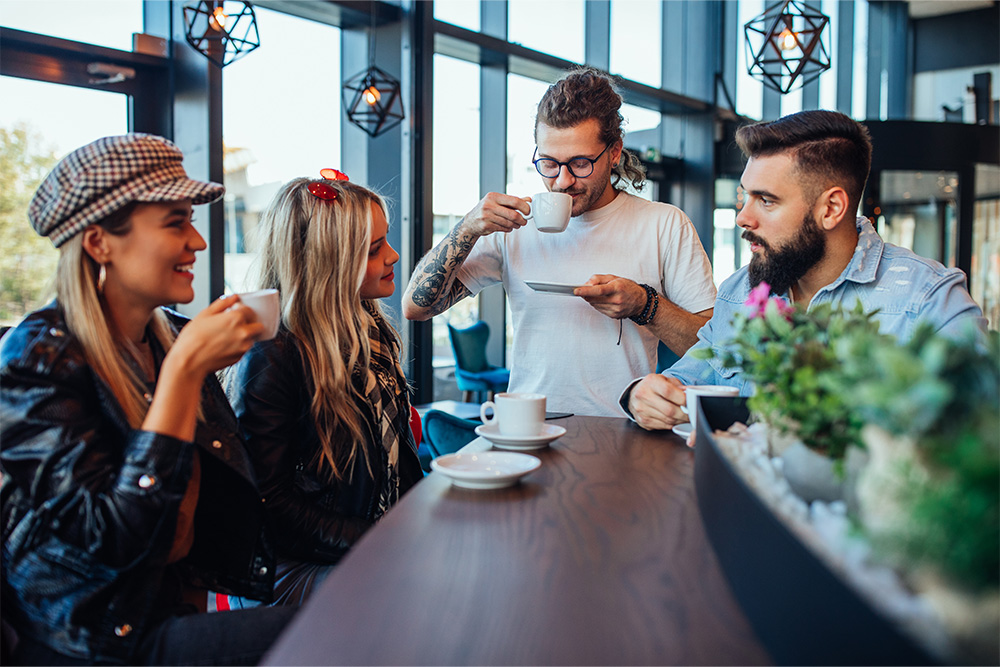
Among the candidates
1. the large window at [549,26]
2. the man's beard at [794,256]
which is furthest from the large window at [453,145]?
the man's beard at [794,256]

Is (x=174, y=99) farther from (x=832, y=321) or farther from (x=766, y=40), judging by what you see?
(x=832, y=321)

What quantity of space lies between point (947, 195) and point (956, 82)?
148 inches

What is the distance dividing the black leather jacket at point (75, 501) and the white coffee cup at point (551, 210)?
4.53ft

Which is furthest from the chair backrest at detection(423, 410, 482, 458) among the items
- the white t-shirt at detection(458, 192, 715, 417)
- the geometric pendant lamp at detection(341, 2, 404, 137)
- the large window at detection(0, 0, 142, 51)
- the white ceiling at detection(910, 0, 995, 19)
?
the white ceiling at detection(910, 0, 995, 19)

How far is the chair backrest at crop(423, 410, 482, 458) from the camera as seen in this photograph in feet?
7.12

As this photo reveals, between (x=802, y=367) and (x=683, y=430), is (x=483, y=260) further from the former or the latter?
(x=802, y=367)

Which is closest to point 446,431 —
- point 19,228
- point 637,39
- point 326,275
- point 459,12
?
point 326,275

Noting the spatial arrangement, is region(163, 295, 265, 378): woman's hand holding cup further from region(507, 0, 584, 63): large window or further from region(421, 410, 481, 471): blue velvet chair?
region(507, 0, 584, 63): large window

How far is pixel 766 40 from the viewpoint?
12.9 feet

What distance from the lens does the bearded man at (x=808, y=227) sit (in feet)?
5.90

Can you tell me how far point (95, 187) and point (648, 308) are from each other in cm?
157

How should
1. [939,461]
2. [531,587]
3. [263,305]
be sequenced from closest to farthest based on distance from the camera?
[939,461]
[531,587]
[263,305]

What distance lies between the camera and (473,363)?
5.55m

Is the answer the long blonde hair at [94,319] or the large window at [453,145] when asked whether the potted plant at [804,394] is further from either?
the large window at [453,145]
